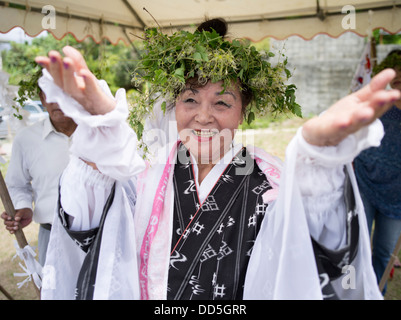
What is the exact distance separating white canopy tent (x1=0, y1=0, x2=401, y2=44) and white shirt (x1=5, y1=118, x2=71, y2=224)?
872mm

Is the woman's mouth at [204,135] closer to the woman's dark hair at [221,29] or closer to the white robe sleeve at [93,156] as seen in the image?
the woman's dark hair at [221,29]

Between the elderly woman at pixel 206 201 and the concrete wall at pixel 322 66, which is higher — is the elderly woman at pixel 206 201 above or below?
below

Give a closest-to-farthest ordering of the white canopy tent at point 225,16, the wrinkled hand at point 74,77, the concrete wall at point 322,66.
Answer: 1. the wrinkled hand at point 74,77
2. the white canopy tent at point 225,16
3. the concrete wall at point 322,66

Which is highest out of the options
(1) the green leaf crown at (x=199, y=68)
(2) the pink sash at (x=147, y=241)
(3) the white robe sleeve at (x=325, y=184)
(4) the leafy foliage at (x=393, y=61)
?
(4) the leafy foliage at (x=393, y=61)

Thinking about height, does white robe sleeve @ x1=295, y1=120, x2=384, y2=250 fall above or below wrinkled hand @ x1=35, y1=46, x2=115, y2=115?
below

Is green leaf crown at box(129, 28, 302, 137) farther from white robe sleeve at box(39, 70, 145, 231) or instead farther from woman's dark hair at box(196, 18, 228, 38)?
white robe sleeve at box(39, 70, 145, 231)

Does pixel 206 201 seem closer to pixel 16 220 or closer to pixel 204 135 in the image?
pixel 204 135

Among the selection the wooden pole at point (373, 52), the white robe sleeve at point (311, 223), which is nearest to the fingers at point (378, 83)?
the white robe sleeve at point (311, 223)

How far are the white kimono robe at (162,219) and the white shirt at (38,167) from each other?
1.36m

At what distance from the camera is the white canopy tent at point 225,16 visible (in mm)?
2951

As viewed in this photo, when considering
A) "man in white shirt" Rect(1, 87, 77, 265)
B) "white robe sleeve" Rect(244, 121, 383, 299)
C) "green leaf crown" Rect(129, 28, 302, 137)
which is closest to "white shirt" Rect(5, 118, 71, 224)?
"man in white shirt" Rect(1, 87, 77, 265)

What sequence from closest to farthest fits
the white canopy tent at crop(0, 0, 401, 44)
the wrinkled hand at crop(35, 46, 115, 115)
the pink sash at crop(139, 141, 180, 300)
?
the wrinkled hand at crop(35, 46, 115, 115) < the pink sash at crop(139, 141, 180, 300) < the white canopy tent at crop(0, 0, 401, 44)

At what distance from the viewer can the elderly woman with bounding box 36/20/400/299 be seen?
3.16 ft
